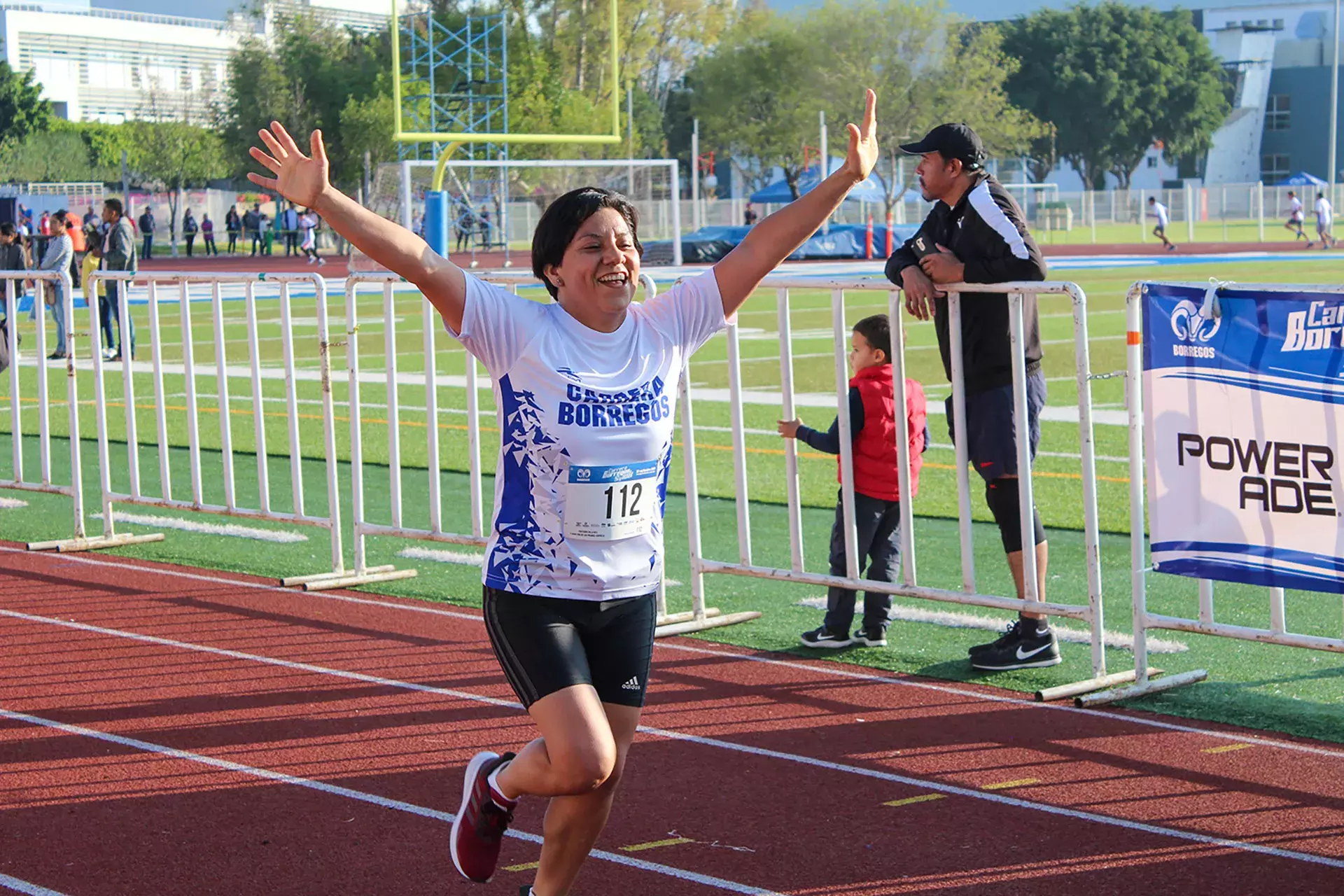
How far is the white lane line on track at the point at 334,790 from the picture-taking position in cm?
479

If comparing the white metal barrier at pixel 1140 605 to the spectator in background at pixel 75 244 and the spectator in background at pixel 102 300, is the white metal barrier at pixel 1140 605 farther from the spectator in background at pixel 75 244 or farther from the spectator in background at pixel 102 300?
the spectator in background at pixel 75 244

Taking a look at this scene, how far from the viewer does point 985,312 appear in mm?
6867

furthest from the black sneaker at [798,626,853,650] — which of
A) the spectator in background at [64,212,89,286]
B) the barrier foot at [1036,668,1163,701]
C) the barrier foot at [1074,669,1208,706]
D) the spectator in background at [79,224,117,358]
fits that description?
the spectator in background at [64,212,89,286]

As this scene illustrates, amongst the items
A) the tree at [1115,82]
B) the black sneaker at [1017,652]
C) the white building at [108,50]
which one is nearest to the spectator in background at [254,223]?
the tree at [1115,82]

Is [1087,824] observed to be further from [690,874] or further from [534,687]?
[534,687]

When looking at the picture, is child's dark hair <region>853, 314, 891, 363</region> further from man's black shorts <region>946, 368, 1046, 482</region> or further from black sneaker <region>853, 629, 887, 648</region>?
black sneaker <region>853, 629, 887, 648</region>

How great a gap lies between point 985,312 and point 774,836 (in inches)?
103

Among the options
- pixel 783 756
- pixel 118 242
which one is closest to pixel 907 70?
pixel 118 242

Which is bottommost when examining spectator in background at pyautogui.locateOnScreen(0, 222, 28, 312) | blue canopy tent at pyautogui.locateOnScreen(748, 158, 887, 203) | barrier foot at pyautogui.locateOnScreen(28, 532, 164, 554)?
barrier foot at pyautogui.locateOnScreen(28, 532, 164, 554)

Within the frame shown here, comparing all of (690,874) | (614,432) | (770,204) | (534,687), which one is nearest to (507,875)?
(690,874)

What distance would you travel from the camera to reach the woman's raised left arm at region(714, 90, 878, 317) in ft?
14.7

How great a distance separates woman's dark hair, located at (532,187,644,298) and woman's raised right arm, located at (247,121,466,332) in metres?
0.22

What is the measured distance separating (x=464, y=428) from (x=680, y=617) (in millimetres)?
7090

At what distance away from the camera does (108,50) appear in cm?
13412
